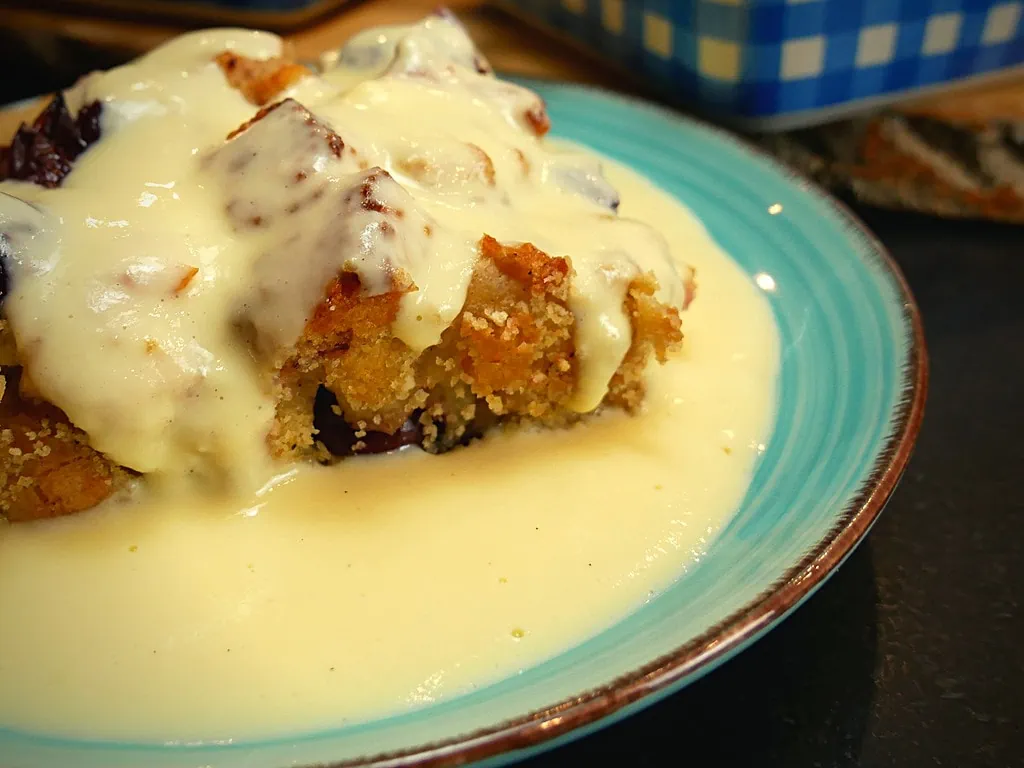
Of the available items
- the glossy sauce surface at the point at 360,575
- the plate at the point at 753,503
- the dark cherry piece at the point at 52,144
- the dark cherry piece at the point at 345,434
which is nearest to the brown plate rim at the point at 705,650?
the plate at the point at 753,503

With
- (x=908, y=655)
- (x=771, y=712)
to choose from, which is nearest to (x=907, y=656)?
(x=908, y=655)

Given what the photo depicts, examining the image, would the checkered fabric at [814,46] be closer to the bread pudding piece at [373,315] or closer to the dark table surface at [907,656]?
the dark table surface at [907,656]

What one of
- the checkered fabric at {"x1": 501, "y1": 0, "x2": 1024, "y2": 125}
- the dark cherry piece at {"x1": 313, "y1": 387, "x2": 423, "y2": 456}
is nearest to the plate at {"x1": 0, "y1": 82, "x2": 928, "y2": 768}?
the checkered fabric at {"x1": 501, "y1": 0, "x2": 1024, "y2": 125}

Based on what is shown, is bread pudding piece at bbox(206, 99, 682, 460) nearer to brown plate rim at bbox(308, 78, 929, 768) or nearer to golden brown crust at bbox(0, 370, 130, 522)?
golden brown crust at bbox(0, 370, 130, 522)

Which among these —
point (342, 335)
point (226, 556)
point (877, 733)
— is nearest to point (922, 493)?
point (877, 733)

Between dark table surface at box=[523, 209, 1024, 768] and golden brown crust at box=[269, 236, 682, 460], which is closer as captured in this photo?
dark table surface at box=[523, 209, 1024, 768]

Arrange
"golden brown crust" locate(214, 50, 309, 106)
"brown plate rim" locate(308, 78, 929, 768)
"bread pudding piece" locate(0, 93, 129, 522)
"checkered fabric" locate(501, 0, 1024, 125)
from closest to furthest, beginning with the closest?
"brown plate rim" locate(308, 78, 929, 768) < "bread pudding piece" locate(0, 93, 129, 522) < "golden brown crust" locate(214, 50, 309, 106) < "checkered fabric" locate(501, 0, 1024, 125)

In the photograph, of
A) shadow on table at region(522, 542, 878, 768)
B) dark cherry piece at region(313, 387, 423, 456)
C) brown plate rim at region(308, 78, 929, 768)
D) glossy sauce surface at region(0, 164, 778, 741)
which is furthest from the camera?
dark cherry piece at region(313, 387, 423, 456)
